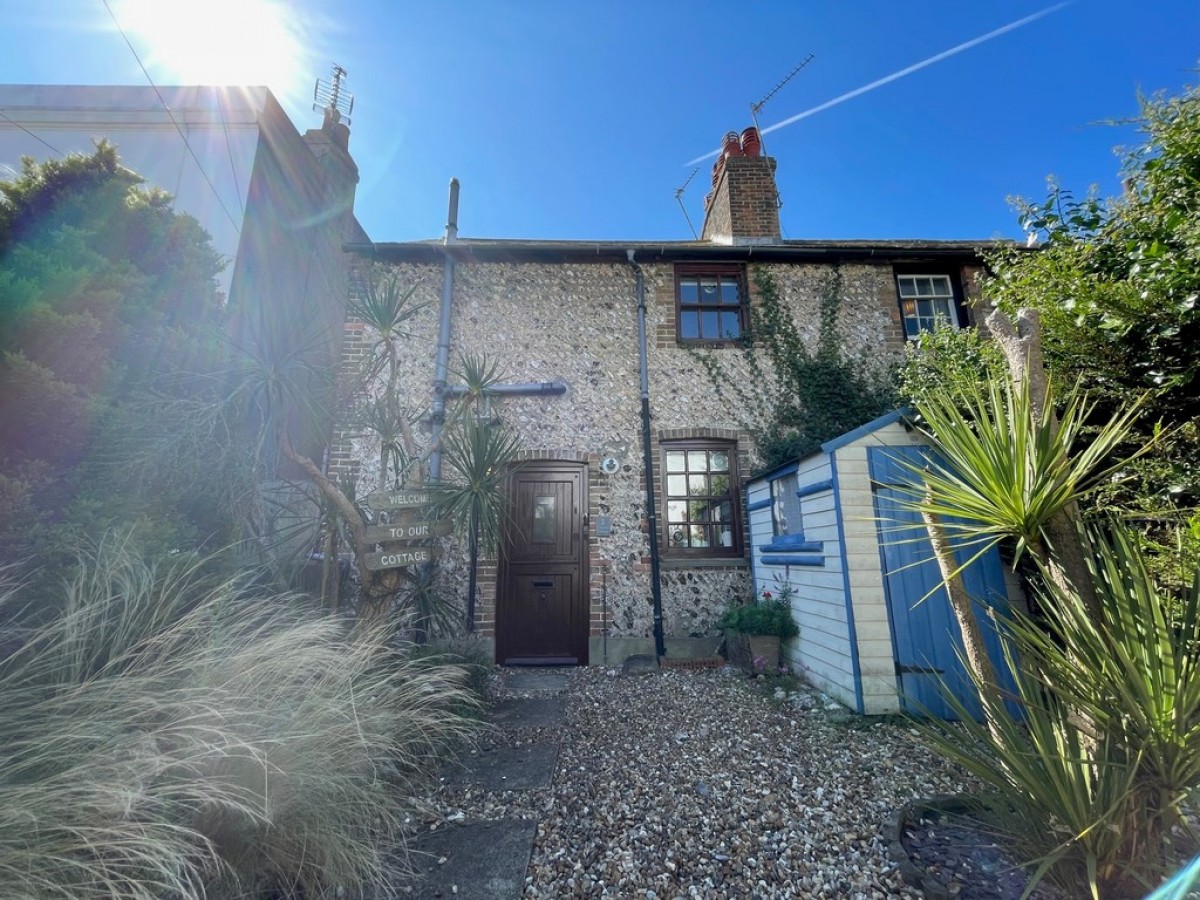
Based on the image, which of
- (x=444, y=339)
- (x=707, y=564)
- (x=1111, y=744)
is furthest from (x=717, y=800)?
(x=444, y=339)

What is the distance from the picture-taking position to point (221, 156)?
5.54m

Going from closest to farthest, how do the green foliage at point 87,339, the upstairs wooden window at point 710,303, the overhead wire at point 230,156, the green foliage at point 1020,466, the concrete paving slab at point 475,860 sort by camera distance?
the green foliage at point 1020,466
the concrete paving slab at point 475,860
the green foliage at point 87,339
the overhead wire at point 230,156
the upstairs wooden window at point 710,303

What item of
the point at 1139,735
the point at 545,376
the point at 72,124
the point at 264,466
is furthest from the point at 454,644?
the point at 72,124

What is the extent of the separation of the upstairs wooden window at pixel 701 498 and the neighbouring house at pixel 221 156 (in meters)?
4.06

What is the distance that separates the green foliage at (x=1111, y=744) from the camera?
1410 mm

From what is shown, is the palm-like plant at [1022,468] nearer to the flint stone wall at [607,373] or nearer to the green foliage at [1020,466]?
the green foliage at [1020,466]

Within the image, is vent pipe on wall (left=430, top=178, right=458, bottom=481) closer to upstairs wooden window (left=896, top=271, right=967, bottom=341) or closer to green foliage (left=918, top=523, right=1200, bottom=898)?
green foliage (left=918, top=523, right=1200, bottom=898)

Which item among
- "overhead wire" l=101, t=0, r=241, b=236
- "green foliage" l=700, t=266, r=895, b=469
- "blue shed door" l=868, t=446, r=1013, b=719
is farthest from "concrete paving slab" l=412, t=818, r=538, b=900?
"overhead wire" l=101, t=0, r=241, b=236

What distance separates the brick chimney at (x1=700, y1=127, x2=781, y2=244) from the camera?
679cm

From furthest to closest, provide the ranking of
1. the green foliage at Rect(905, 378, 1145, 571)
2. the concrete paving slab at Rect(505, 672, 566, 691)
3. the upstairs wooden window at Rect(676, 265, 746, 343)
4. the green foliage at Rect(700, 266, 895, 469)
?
the upstairs wooden window at Rect(676, 265, 746, 343)
the green foliage at Rect(700, 266, 895, 469)
the concrete paving slab at Rect(505, 672, 566, 691)
the green foliage at Rect(905, 378, 1145, 571)

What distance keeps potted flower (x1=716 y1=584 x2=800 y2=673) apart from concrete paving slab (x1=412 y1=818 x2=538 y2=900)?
112 inches

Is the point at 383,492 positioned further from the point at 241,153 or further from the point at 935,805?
the point at 241,153

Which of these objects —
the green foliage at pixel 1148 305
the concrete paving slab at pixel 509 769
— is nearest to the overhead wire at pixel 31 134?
the concrete paving slab at pixel 509 769

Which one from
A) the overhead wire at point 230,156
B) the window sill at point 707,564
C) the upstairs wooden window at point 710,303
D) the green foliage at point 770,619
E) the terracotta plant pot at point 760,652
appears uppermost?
the overhead wire at point 230,156
